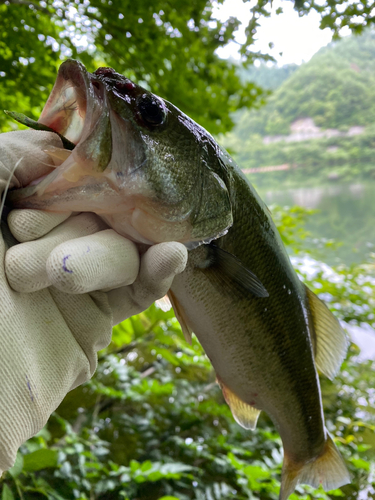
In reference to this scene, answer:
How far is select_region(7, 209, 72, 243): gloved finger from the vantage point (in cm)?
64

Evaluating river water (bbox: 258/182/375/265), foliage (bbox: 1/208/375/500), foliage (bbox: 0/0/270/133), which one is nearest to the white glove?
foliage (bbox: 1/208/375/500)

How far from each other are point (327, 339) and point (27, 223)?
1145 millimetres

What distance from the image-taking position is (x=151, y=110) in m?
0.75

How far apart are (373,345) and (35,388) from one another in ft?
15.4

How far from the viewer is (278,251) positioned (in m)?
1.10

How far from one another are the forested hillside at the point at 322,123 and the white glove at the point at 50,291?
10.2 meters

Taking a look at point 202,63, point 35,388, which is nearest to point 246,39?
point 202,63

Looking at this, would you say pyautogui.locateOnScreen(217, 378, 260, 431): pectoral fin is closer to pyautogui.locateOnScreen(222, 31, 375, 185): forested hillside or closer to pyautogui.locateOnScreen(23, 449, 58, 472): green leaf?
pyautogui.locateOnScreen(23, 449, 58, 472): green leaf

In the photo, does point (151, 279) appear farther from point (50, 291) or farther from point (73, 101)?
point (73, 101)

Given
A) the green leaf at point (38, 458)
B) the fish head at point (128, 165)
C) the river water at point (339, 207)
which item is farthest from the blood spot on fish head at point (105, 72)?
the river water at point (339, 207)

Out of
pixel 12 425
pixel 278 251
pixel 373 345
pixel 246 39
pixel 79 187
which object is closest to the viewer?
pixel 12 425

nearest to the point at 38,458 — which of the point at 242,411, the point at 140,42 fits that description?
the point at 242,411

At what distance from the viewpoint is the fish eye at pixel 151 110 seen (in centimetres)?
75

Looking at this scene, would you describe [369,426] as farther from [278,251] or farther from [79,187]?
[79,187]
